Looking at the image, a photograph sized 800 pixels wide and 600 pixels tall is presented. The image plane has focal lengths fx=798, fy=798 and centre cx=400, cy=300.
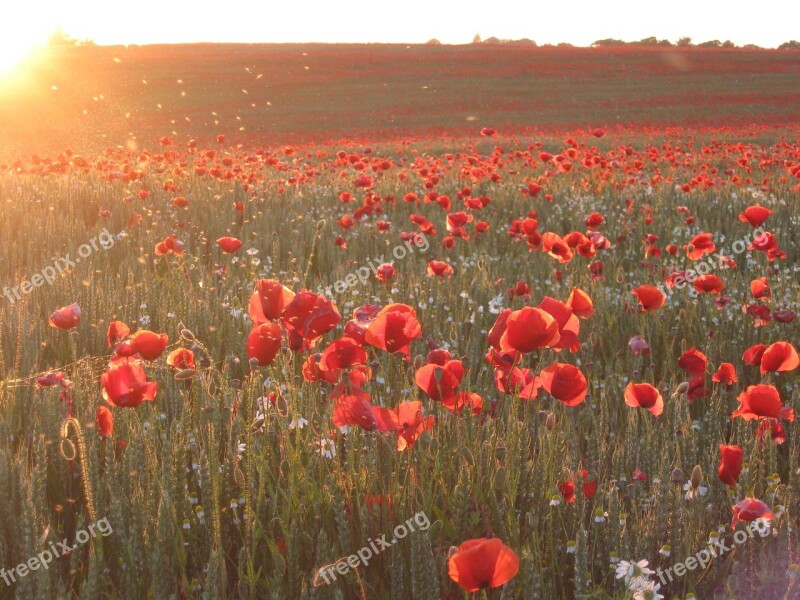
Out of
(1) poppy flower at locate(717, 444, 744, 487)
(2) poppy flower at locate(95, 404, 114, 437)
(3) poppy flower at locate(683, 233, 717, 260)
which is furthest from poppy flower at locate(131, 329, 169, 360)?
(3) poppy flower at locate(683, 233, 717, 260)

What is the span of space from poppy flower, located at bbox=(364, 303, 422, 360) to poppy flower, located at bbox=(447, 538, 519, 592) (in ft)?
2.43

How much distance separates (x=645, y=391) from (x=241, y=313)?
2.11m

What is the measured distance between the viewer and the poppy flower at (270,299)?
1.98 meters

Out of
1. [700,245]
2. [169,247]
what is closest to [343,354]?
[169,247]

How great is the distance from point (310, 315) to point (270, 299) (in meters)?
0.14

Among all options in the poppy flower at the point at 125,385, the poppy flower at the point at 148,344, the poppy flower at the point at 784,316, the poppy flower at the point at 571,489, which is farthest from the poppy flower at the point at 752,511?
the poppy flower at the point at 784,316

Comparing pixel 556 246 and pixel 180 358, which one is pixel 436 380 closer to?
pixel 180 358

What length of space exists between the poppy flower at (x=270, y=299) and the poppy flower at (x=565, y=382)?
0.67 metres

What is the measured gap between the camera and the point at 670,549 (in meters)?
1.82

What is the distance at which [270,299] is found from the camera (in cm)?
200

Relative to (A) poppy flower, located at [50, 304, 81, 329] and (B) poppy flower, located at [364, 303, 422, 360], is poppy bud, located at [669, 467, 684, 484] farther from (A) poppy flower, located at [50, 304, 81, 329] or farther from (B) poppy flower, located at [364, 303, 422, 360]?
(A) poppy flower, located at [50, 304, 81, 329]

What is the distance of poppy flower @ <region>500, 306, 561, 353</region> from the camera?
1.71 meters

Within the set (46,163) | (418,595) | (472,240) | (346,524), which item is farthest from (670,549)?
(46,163)

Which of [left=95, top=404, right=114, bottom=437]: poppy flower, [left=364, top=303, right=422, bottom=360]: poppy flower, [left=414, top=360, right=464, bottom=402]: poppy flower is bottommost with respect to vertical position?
[left=95, top=404, right=114, bottom=437]: poppy flower
